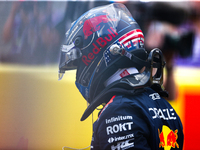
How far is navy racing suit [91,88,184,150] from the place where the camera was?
0.76 metres

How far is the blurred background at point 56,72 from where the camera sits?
1.39 m

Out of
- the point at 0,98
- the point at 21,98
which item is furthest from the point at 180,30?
the point at 0,98

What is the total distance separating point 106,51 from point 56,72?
0.56m

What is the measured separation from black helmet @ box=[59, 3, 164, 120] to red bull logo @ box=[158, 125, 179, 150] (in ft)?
0.68

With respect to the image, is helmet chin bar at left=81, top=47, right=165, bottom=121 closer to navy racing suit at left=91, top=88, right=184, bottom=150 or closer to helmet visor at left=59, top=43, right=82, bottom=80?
navy racing suit at left=91, top=88, right=184, bottom=150

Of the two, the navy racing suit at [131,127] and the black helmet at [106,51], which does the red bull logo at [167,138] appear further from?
the black helmet at [106,51]

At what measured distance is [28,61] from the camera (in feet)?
4.65

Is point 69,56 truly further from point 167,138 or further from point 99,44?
point 167,138

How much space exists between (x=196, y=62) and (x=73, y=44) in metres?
0.87

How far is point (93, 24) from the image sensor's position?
103 cm

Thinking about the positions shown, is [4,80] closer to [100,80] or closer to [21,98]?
[21,98]

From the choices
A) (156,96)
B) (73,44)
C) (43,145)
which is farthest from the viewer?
(43,145)

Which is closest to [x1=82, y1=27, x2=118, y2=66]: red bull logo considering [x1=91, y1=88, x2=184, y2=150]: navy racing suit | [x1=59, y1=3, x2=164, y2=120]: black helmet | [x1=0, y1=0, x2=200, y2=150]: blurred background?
[x1=59, y1=3, x2=164, y2=120]: black helmet

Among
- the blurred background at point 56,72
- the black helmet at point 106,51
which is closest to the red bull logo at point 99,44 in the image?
the black helmet at point 106,51
